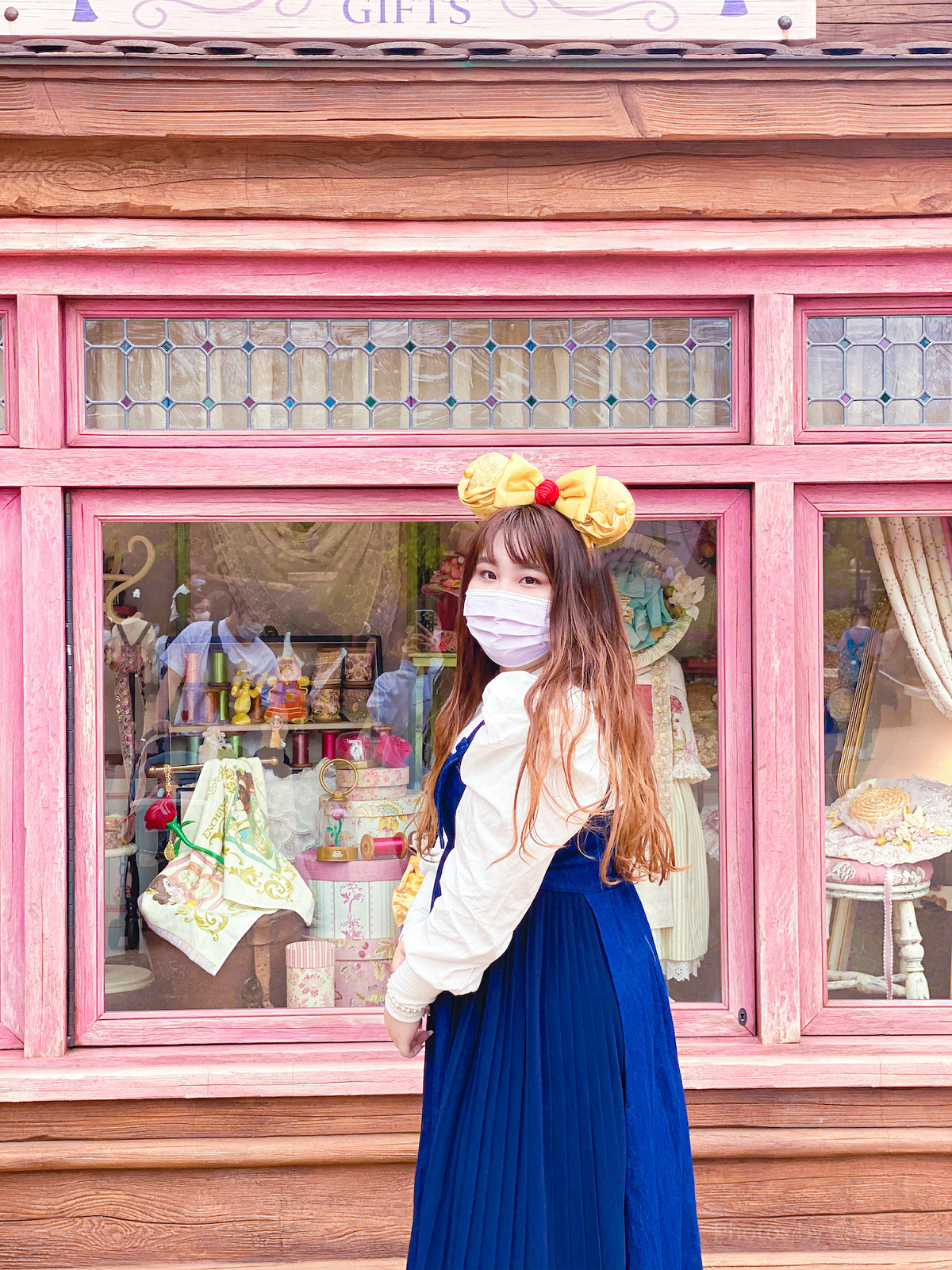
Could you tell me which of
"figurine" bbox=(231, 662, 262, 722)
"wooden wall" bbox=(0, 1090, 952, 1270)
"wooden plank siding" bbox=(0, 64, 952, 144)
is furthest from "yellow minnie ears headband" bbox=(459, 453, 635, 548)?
"wooden wall" bbox=(0, 1090, 952, 1270)

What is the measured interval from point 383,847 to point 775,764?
123 centimetres

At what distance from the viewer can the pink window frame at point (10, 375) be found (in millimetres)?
3227

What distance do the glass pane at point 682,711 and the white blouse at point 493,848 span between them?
1.47m

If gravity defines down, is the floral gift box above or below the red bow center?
below

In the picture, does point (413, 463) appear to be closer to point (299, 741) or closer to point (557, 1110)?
point (299, 741)

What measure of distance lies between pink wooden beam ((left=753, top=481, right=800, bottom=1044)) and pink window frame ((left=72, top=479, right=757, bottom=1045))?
6 cm

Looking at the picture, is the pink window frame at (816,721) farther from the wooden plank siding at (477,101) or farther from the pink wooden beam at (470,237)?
the wooden plank siding at (477,101)

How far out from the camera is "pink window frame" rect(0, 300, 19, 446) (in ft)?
10.6

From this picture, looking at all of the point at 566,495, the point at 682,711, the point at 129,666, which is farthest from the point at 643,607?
the point at 129,666

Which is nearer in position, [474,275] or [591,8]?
[591,8]

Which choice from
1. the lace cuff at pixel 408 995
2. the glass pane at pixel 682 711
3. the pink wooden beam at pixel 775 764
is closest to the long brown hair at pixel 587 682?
the lace cuff at pixel 408 995

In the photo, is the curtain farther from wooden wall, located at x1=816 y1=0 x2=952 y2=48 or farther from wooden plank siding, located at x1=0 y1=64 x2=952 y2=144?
wooden wall, located at x1=816 y1=0 x2=952 y2=48

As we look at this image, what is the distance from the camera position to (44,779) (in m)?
3.19

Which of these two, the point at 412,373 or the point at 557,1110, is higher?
the point at 412,373
